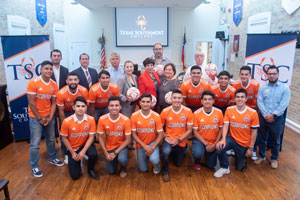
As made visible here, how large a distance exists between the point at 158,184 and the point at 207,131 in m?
0.98

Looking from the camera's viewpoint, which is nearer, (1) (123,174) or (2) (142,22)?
(1) (123,174)

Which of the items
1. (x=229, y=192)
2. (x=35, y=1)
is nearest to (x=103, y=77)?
Answer: (x=229, y=192)

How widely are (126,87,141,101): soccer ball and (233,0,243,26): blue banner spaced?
219 inches

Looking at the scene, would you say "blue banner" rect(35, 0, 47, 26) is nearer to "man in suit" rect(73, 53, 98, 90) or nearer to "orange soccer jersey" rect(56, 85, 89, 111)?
"man in suit" rect(73, 53, 98, 90)

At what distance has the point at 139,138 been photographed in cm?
309

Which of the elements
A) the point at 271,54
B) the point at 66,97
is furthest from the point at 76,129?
the point at 271,54

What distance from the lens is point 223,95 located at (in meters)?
3.51

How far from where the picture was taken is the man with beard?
317 centimetres

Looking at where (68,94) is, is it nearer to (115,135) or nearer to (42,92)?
(42,92)

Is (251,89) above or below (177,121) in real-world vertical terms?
above

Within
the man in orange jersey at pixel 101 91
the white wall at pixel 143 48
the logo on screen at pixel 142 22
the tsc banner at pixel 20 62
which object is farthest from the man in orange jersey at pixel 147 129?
the logo on screen at pixel 142 22

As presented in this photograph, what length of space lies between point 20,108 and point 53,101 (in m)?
1.36

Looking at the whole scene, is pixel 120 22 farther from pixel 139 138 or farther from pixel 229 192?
pixel 229 192

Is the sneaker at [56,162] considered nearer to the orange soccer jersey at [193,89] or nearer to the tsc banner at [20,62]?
the tsc banner at [20,62]
